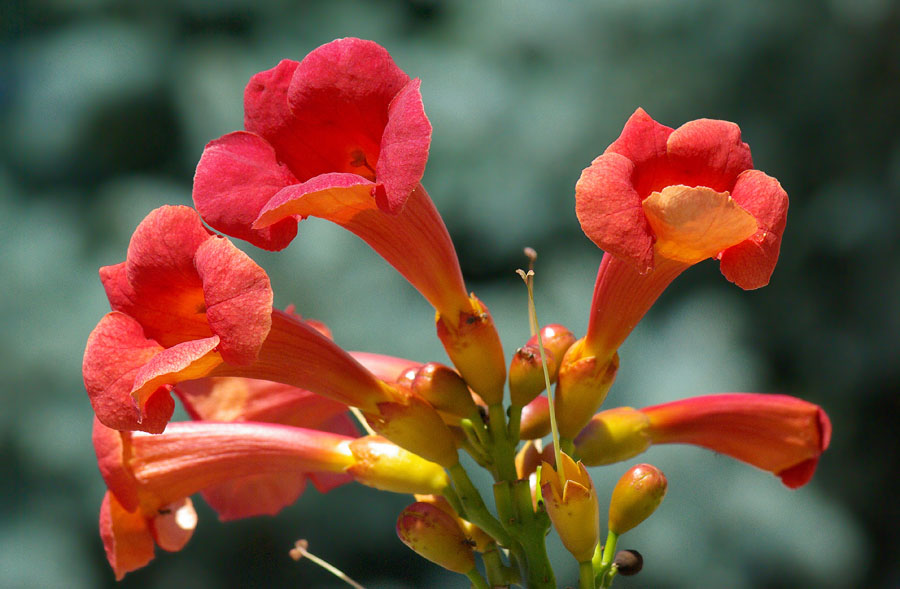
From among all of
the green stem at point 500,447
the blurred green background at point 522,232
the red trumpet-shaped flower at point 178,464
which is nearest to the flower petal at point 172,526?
the red trumpet-shaped flower at point 178,464

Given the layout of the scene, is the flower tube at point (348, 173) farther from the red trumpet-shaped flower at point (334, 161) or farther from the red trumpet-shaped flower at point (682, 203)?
the red trumpet-shaped flower at point (682, 203)

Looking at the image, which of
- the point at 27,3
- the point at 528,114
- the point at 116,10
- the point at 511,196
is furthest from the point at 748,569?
the point at 27,3

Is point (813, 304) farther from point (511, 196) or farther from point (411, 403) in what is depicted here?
point (411, 403)

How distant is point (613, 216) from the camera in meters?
0.67

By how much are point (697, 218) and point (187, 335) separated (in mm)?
469

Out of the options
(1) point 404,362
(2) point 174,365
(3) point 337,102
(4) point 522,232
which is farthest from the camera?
(4) point 522,232

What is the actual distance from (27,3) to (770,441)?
9.67ft

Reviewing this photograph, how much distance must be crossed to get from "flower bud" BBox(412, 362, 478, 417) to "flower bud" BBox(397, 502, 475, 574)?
101mm

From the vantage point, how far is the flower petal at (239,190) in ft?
2.35

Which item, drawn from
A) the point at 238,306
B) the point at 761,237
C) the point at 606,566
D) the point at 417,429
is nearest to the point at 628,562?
the point at 606,566

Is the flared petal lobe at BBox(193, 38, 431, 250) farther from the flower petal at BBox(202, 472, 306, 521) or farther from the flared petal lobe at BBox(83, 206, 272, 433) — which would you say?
the flower petal at BBox(202, 472, 306, 521)

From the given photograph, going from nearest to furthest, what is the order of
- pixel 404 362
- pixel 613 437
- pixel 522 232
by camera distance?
1. pixel 613 437
2. pixel 404 362
3. pixel 522 232

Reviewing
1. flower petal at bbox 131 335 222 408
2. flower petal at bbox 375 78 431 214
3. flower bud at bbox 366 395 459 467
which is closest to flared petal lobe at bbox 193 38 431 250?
flower petal at bbox 375 78 431 214

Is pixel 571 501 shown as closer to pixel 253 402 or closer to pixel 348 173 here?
pixel 348 173
